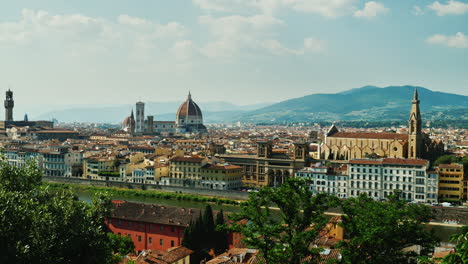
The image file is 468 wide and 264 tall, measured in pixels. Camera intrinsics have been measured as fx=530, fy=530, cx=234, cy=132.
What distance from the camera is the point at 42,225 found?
55.1 feet

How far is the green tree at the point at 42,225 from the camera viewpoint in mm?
15828

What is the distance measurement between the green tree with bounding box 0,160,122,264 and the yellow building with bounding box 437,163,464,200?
3830 centimetres

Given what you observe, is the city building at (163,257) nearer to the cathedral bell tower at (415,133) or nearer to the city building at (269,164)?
the city building at (269,164)

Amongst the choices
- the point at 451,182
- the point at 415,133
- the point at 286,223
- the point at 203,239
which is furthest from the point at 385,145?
the point at 286,223

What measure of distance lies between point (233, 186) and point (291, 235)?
46216mm

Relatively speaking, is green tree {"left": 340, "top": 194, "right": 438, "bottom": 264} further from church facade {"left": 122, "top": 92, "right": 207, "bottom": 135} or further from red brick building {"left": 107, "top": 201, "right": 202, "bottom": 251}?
church facade {"left": 122, "top": 92, "right": 207, "bottom": 135}

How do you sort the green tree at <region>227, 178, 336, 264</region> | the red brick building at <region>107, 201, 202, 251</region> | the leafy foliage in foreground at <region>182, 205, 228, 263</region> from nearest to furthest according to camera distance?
the green tree at <region>227, 178, 336, 264</region>, the leafy foliage in foreground at <region>182, 205, 228, 263</region>, the red brick building at <region>107, 201, 202, 251</region>

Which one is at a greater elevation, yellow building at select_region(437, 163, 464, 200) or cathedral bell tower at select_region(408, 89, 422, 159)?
cathedral bell tower at select_region(408, 89, 422, 159)

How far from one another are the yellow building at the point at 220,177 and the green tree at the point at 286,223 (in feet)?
145

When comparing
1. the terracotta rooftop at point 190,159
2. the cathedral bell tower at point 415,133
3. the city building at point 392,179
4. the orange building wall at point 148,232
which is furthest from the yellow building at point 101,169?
the cathedral bell tower at point 415,133

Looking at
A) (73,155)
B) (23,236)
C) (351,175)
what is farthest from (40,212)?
(73,155)

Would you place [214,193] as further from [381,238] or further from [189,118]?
[189,118]

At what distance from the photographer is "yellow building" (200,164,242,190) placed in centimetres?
5931

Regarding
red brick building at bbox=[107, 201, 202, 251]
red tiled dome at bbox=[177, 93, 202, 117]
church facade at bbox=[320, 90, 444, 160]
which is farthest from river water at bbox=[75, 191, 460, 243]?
red tiled dome at bbox=[177, 93, 202, 117]
